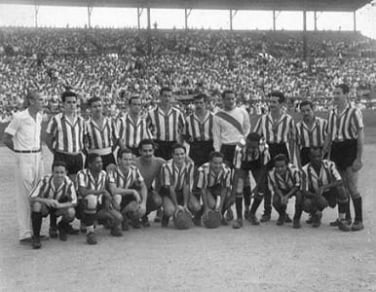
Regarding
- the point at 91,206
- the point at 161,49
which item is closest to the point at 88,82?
the point at 161,49

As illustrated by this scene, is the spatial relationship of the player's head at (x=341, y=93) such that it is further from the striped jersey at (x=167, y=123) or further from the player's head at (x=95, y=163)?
the player's head at (x=95, y=163)

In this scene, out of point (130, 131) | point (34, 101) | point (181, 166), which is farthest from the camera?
point (130, 131)

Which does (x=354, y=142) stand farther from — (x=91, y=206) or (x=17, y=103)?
(x=17, y=103)

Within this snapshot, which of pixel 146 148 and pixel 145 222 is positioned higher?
pixel 146 148

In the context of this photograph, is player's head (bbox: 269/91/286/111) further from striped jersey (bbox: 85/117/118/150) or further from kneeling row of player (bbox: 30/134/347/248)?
striped jersey (bbox: 85/117/118/150)

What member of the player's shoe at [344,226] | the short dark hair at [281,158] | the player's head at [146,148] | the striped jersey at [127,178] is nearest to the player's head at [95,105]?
the player's head at [146,148]

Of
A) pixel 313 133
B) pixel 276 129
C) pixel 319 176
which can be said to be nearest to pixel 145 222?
pixel 276 129

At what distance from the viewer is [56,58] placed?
31.4 m

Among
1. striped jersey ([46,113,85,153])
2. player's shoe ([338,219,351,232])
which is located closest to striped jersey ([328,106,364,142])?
player's shoe ([338,219,351,232])

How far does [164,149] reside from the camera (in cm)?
746

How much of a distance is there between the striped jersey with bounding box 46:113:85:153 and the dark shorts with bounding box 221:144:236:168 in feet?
6.37

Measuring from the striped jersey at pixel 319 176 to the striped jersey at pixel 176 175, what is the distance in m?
1.38

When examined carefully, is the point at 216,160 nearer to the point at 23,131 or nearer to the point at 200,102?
the point at 200,102

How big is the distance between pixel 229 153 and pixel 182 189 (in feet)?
2.80
